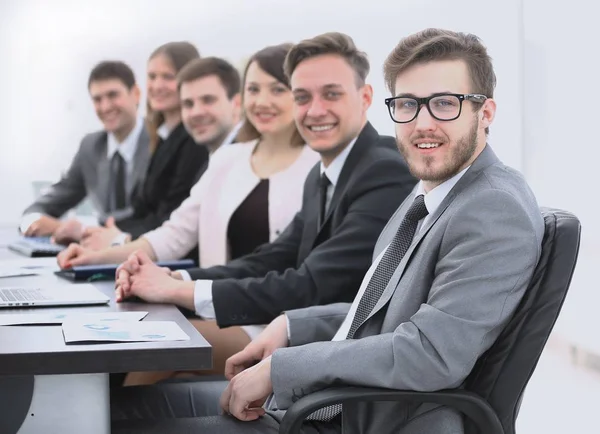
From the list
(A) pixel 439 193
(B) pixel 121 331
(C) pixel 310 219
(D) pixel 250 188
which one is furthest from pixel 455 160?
(D) pixel 250 188

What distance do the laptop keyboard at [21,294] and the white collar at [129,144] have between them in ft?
11.1

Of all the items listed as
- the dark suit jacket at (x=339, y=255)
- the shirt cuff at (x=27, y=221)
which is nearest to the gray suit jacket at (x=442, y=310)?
the dark suit jacket at (x=339, y=255)

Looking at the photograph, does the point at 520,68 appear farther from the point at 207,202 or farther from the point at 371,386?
the point at 371,386

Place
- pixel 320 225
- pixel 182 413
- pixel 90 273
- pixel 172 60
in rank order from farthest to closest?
1. pixel 172 60
2. pixel 90 273
3. pixel 320 225
4. pixel 182 413

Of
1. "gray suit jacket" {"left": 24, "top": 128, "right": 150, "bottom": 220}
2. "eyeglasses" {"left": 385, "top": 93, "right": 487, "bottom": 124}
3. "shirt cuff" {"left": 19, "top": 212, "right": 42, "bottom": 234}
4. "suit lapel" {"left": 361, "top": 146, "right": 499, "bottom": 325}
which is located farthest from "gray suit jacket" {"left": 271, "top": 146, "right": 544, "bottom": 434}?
"gray suit jacket" {"left": 24, "top": 128, "right": 150, "bottom": 220}

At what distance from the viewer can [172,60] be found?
225 inches

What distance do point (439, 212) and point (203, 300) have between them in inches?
38.4

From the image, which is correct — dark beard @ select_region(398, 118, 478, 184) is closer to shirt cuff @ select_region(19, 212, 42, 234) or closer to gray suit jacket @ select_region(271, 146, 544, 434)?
gray suit jacket @ select_region(271, 146, 544, 434)

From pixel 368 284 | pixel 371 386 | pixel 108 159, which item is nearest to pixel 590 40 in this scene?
pixel 368 284

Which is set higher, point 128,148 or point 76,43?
point 76,43

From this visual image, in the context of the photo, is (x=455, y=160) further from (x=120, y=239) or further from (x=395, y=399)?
(x=120, y=239)

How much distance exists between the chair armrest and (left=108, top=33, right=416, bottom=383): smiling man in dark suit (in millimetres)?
948

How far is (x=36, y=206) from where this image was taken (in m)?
6.24

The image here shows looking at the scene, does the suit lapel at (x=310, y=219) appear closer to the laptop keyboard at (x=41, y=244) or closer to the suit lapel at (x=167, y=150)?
the laptop keyboard at (x=41, y=244)
